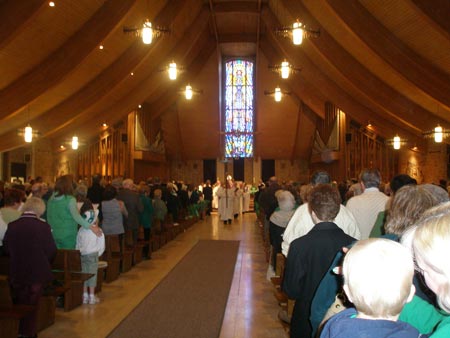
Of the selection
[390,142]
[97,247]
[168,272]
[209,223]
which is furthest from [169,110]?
[97,247]

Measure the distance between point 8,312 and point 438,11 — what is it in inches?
291

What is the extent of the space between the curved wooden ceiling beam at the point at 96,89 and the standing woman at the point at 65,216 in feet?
26.7

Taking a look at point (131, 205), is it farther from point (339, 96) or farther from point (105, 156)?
point (105, 156)

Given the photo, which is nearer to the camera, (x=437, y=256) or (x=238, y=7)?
(x=437, y=256)

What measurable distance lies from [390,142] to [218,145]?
12.2 metres

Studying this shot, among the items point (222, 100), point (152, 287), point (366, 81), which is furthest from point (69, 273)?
point (222, 100)

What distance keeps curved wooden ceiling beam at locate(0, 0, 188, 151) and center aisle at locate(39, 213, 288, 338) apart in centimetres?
514

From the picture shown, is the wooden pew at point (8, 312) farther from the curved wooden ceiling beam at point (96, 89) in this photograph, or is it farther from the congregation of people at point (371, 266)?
the curved wooden ceiling beam at point (96, 89)

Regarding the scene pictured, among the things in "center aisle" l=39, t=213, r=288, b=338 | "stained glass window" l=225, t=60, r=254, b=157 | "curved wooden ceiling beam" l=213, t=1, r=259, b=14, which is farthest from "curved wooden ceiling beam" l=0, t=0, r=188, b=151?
"stained glass window" l=225, t=60, r=254, b=157

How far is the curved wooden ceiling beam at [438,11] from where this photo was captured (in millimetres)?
8227

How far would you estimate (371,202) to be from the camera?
522 centimetres

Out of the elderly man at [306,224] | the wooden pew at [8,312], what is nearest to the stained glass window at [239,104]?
the wooden pew at [8,312]

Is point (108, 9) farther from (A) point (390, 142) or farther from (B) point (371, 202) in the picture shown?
(A) point (390, 142)

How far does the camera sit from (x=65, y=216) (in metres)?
6.43
